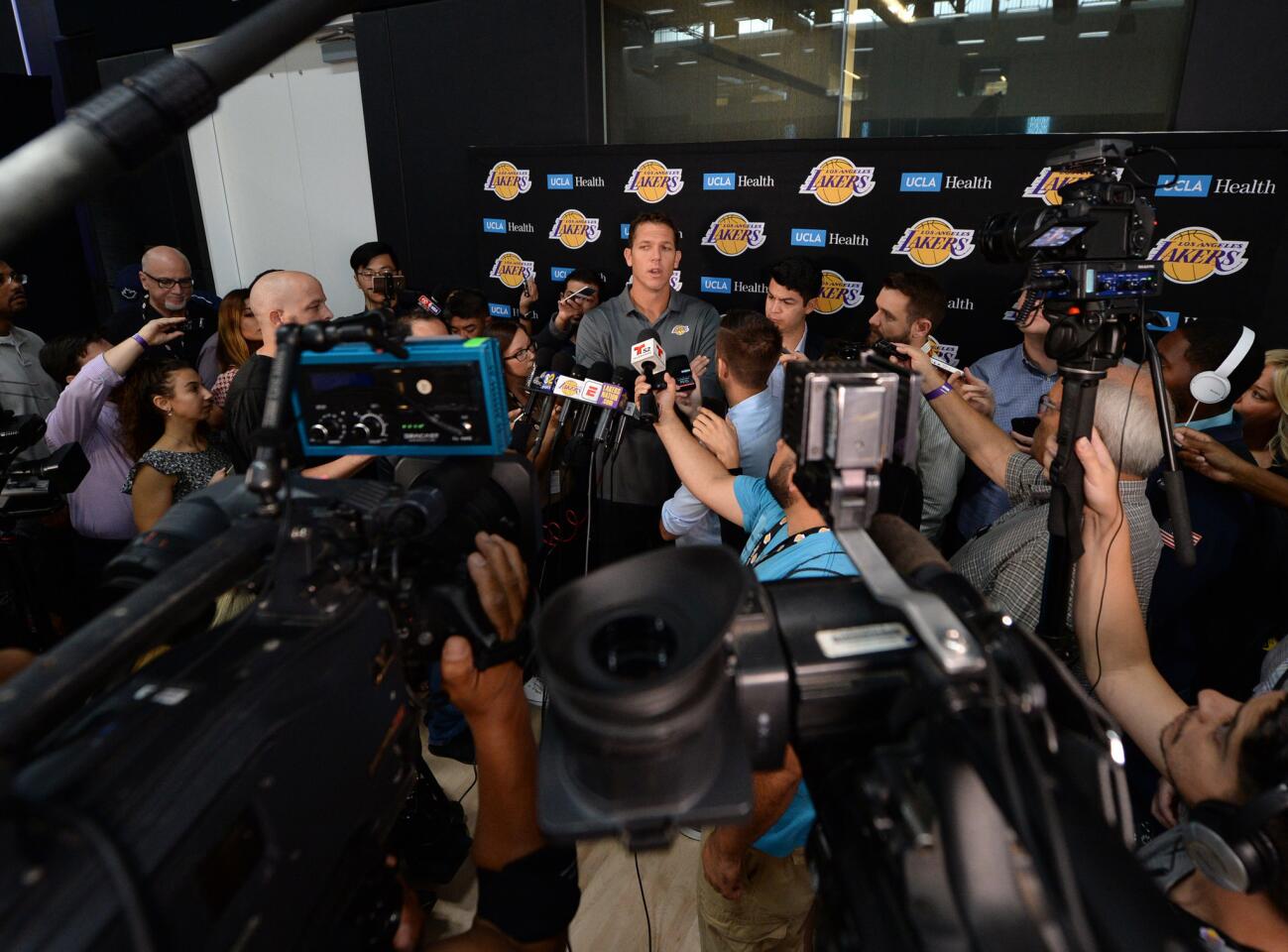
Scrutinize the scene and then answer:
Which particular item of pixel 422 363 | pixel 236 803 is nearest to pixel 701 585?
pixel 236 803

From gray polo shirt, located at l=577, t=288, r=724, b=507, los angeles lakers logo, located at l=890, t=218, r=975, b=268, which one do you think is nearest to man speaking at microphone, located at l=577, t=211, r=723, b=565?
gray polo shirt, located at l=577, t=288, r=724, b=507

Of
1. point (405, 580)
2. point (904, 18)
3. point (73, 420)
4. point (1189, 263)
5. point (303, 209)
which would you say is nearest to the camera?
point (405, 580)

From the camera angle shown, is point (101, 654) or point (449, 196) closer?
point (101, 654)

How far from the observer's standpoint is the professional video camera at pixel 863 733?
18.8 inches

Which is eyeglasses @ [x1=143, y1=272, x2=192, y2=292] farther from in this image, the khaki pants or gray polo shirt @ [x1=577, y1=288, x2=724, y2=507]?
the khaki pants

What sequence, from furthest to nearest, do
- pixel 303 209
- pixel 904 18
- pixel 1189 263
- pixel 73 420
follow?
pixel 303 209
pixel 904 18
pixel 1189 263
pixel 73 420

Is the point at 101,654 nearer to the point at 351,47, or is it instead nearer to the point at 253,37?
the point at 253,37

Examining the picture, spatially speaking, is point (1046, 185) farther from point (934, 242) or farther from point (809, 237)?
point (809, 237)

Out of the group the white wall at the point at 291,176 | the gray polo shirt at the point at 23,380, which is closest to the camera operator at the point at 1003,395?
the gray polo shirt at the point at 23,380

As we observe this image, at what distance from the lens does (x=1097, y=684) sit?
4.11 ft

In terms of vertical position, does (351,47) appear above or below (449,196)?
above

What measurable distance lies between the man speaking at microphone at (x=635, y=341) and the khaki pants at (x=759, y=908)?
4.66 ft

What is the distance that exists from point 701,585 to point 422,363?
2.27ft

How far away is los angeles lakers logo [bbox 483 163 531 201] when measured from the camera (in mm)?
4527
